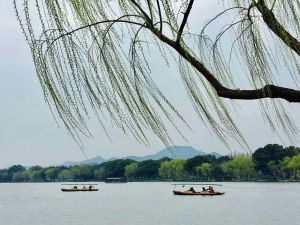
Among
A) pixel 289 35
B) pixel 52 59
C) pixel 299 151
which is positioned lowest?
pixel 299 151

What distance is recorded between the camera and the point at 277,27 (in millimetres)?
2898

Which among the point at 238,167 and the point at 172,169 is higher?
the point at 172,169

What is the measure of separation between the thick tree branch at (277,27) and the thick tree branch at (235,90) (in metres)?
0.22

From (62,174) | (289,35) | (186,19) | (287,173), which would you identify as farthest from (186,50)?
(62,174)

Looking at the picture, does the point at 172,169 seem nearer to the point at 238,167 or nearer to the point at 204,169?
the point at 204,169

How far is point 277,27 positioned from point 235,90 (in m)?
0.37

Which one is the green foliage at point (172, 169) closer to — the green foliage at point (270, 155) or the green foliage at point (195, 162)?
the green foliage at point (195, 162)

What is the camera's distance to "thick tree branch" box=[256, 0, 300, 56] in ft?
9.34

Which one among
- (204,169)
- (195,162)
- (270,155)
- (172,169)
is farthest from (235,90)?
(172,169)

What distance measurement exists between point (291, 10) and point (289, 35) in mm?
121

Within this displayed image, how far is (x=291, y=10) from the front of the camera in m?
2.83

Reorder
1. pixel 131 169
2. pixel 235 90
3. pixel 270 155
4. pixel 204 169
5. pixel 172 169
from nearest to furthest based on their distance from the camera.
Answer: pixel 235 90 < pixel 270 155 < pixel 204 169 < pixel 172 169 < pixel 131 169

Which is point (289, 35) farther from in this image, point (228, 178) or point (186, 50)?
point (228, 178)

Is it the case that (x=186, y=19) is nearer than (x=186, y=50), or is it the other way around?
(x=186, y=19)
